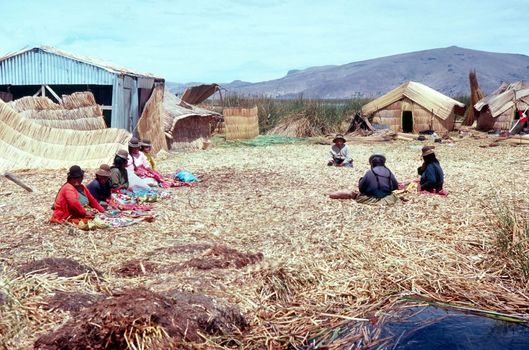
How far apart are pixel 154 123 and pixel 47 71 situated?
341 cm

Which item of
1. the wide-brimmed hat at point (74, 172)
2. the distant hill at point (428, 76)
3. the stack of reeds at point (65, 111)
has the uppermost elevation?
the distant hill at point (428, 76)

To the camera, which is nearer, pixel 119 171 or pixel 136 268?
pixel 136 268

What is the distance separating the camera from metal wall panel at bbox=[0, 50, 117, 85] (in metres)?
17.7

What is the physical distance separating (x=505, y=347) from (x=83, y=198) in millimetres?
5507

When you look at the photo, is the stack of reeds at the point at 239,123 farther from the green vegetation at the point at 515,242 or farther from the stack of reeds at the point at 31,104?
the green vegetation at the point at 515,242

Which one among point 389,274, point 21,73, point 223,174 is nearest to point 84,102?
point 21,73

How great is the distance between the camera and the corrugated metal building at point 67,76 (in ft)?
57.7

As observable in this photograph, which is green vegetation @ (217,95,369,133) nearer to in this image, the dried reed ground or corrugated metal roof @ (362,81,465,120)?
corrugated metal roof @ (362,81,465,120)

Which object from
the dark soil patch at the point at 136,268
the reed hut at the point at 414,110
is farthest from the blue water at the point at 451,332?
the reed hut at the point at 414,110

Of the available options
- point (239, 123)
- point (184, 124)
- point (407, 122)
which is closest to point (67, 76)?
point (184, 124)

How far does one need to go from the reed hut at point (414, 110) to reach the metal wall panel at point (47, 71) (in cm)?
Result: 1373

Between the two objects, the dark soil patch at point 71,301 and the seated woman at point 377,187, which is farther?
the seated woman at point 377,187

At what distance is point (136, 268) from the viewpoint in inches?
245

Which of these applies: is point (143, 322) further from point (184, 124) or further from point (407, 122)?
point (407, 122)
